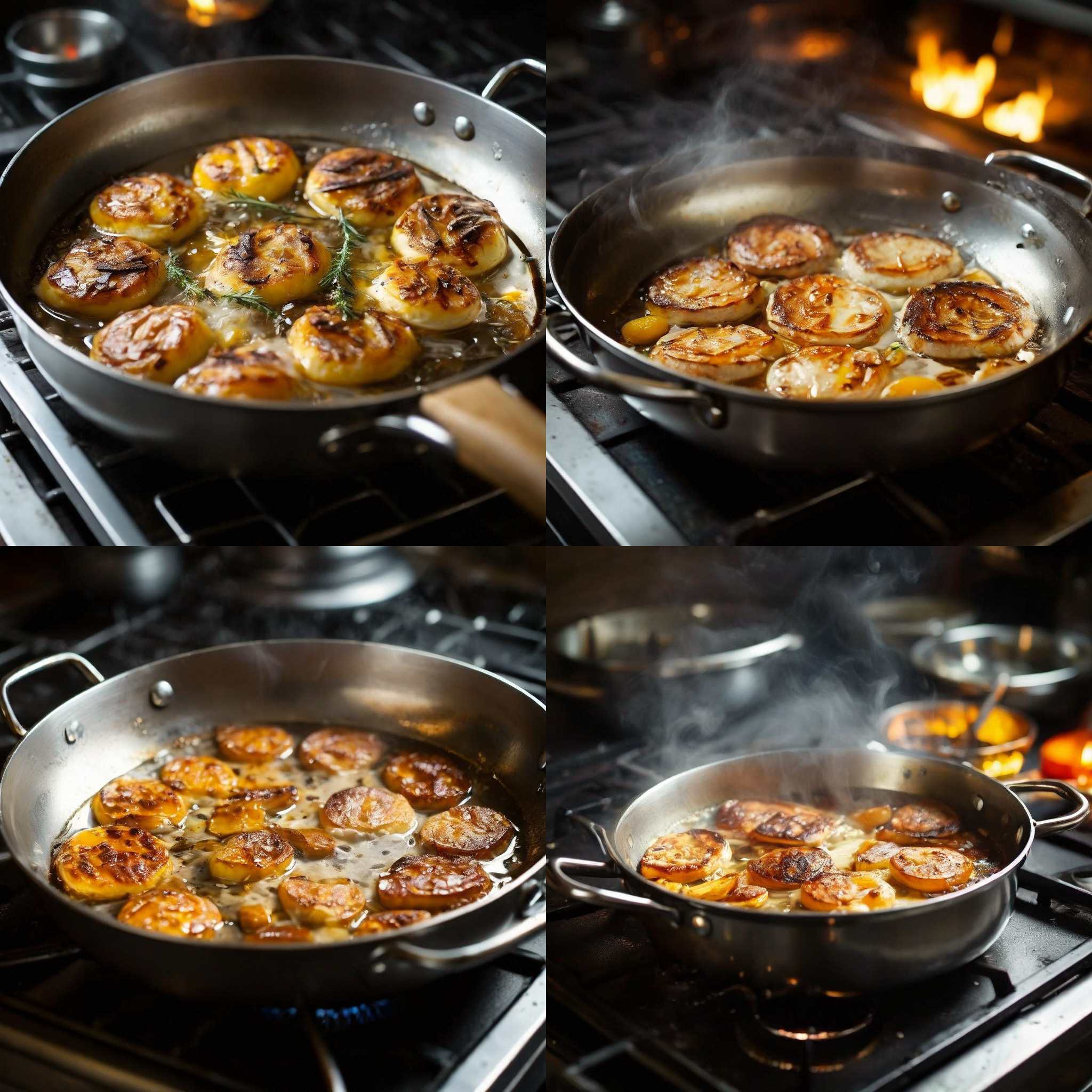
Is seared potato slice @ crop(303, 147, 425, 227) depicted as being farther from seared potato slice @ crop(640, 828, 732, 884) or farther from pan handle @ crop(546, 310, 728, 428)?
seared potato slice @ crop(640, 828, 732, 884)

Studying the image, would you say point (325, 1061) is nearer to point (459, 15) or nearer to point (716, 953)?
point (716, 953)

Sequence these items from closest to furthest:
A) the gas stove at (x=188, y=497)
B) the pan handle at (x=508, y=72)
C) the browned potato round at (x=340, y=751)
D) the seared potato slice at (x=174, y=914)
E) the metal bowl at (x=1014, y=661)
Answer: the seared potato slice at (x=174, y=914), the gas stove at (x=188, y=497), the browned potato round at (x=340, y=751), the pan handle at (x=508, y=72), the metal bowl at (x=1014, y=661)

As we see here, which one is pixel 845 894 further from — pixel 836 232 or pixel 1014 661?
pixel 1014 661

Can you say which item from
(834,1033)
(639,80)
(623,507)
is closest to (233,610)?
(623,507)

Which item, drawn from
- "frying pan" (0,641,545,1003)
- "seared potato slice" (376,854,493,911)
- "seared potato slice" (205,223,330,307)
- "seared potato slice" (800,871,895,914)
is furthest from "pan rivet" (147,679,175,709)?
"seared potato slice" (800,871,895,914)

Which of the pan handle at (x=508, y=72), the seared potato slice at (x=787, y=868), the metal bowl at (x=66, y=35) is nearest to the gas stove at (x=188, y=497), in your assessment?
the seared potato slice at (x=787, y=868)

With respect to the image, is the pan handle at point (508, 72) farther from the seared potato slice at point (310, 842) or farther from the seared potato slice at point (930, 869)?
the seared potato slice at point (930, 869)
